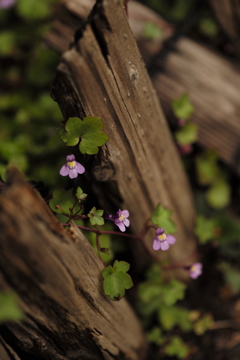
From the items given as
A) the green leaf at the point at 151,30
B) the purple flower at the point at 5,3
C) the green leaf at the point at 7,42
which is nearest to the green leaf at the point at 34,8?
the purple flower at the point at 5,3

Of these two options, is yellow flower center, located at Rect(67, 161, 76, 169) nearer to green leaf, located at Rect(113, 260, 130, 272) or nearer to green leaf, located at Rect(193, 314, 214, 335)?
green leaf, located at Rect(113, 260, 130, 272)

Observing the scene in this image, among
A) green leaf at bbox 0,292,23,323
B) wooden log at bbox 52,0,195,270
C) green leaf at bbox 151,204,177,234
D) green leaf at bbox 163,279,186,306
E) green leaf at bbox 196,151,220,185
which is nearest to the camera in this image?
green leaf at bbox 0,292,23,323

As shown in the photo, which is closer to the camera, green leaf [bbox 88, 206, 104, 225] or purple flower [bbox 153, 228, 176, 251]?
green leaf [bbox 88, 206, 104, 225]

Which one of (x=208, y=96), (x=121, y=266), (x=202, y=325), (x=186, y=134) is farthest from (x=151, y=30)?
(x=202, y=325)

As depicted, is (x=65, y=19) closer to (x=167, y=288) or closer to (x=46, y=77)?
(x=46, y=77)

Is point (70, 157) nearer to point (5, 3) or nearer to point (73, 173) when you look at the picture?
point (73, 173)

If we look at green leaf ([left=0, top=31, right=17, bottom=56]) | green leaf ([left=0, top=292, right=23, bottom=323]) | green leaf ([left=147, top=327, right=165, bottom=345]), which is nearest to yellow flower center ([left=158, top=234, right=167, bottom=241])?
green leaf ([left=0, top=292, right=23, bottom=323])
